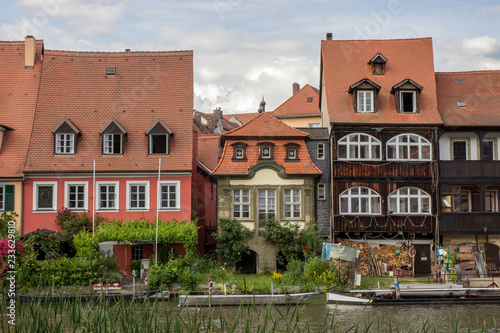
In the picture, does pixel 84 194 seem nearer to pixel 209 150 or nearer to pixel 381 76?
pixel 209 150

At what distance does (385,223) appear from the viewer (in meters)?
37.5

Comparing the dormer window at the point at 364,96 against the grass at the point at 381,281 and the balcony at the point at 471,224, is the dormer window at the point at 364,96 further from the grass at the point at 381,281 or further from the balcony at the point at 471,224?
the grass at the point at 381,281

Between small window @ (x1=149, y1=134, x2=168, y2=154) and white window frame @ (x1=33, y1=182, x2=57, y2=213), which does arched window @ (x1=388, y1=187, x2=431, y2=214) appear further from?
white window frame @ (x1=33, y1=182, x2=57, y2=213)

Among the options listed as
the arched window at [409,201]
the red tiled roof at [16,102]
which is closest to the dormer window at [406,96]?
the arched window at [409,201]

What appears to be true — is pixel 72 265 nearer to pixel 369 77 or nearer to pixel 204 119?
pixel 369 77

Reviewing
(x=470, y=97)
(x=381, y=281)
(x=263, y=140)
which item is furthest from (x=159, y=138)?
(x=470, y=97)

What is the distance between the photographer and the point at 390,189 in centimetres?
3775

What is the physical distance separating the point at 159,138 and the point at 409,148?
45.1 feet

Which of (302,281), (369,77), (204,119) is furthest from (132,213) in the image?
(204,119)

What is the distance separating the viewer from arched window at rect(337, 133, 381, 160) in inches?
1499

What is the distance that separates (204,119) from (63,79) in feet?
154

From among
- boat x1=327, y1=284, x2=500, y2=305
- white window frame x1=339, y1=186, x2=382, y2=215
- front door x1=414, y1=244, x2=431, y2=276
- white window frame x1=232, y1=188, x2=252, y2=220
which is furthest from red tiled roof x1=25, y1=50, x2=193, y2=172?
front door x1=414, y1=244, x2=431, y2=276

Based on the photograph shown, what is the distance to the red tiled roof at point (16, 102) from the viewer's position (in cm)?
3728

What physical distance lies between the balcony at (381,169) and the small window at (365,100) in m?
3.29
